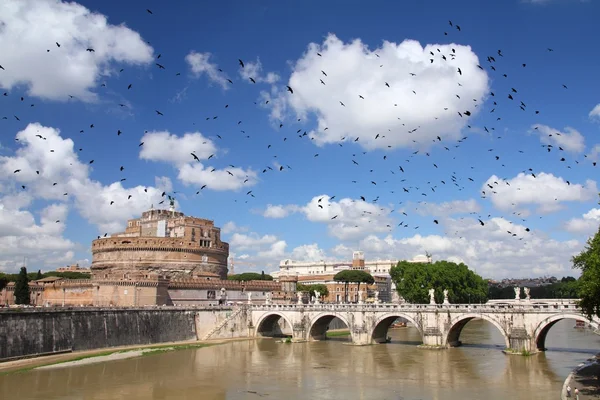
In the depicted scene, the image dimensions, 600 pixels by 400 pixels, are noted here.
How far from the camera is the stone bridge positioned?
45.2 meters

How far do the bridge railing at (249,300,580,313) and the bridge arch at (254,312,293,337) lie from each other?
1.11 m

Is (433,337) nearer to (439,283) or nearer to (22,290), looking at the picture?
(439,283)

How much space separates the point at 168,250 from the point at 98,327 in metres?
32.3

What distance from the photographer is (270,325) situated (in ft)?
230

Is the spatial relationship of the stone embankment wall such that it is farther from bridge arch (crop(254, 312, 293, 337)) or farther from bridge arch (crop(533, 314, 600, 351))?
bridge arch (crop(533, 314, 600, 351))

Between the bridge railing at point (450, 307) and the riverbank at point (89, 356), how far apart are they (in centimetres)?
1055

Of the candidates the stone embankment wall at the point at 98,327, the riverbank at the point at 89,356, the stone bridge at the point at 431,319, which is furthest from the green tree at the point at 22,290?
the stone bridge at the point at 431,319

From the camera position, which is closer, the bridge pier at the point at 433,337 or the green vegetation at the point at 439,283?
the bridge pier at the point at 433,337

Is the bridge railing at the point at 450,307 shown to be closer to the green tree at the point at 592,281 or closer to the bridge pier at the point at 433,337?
the bridge pier at the point at 433,337

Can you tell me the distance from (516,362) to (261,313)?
33150 mm

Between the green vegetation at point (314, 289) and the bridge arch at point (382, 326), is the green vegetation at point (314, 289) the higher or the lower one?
the higher one

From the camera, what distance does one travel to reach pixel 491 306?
159 ft

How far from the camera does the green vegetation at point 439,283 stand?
237ft

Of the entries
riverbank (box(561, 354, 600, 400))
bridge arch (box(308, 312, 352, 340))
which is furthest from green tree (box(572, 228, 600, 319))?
bridge arch (box(308, 312, 352, 340))
